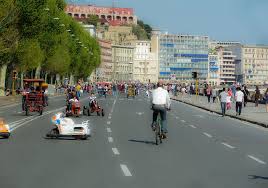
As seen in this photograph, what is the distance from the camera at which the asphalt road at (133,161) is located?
42.5 ft

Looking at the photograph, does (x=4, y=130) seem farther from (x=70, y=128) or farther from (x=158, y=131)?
(x=158, y=131)

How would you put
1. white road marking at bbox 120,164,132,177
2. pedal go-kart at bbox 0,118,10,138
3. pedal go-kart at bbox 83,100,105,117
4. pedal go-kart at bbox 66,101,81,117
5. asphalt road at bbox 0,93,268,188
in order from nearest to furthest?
asphalt road at bbox 0,93,268,188, white road marking at bbox 120,164,132,177, pedal go-kart at bbox 0,118,10,138, pedal go-kart at bbox 66,101,81,117, pedal go-kart at bbox 83,100,105,117

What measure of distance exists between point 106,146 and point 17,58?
211ft

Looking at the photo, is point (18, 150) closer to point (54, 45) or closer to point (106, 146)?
point (106, 146)

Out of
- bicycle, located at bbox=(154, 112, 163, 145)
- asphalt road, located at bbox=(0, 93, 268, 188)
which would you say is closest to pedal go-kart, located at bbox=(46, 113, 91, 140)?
asphalt road, located at bbox=(0, 93, 268, 188)

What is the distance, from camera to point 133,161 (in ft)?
53.7

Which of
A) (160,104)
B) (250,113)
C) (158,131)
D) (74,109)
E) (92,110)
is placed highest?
(160,104)

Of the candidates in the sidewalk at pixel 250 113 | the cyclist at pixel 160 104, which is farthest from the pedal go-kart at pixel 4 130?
the sidewalk at pixel 250 113

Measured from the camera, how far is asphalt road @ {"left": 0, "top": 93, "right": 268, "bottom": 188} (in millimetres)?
12961

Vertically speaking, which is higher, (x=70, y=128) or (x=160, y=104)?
(x=160, y=104)

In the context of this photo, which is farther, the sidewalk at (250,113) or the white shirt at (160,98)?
the sidewalk at (250,113)

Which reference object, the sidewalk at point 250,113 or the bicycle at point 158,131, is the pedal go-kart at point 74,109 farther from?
the bicycle at point 158,131

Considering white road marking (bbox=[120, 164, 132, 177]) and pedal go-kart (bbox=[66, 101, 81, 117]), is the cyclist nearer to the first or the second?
white road marking (bbox=[120, 164, 132, 177])

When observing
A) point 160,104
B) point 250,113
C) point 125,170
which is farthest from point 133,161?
point 250,113
